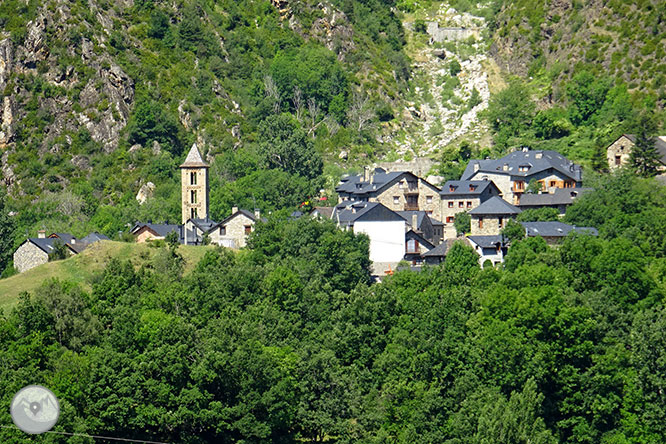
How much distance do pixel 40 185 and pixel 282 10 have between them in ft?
153

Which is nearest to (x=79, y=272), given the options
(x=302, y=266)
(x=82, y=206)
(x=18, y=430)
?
(x=302, y=266)

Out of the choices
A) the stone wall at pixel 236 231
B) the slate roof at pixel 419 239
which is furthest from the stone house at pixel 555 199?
the stone wall at pixel 236 231

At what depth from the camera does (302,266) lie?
81000mm

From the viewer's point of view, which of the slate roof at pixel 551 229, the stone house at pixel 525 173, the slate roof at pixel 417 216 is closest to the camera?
the slate roof at pixel 551 229

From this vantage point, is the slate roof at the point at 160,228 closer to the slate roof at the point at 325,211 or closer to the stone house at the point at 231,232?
the stone house at the point at 231,232

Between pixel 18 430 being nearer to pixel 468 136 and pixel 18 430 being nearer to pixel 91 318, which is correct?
pixel 91 318

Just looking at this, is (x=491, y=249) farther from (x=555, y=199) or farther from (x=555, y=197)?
(x=555, y=197)

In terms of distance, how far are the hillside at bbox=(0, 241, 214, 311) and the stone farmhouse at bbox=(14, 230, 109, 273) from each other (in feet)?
22.3

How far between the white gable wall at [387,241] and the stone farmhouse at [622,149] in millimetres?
23980

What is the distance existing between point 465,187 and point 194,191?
23697 millimetres

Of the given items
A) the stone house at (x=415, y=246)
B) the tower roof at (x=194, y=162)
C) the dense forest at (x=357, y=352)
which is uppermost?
the tower roof at (x=194, y=162)

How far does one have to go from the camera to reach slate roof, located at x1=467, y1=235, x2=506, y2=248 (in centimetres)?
8544

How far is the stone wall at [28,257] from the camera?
8969cm

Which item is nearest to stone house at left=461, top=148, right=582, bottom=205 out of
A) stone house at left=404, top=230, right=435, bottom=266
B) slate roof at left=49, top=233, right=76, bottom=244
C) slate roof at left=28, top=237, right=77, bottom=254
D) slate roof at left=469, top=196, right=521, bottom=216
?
slate roof at left=469, top=196, right=521, bottom=216
